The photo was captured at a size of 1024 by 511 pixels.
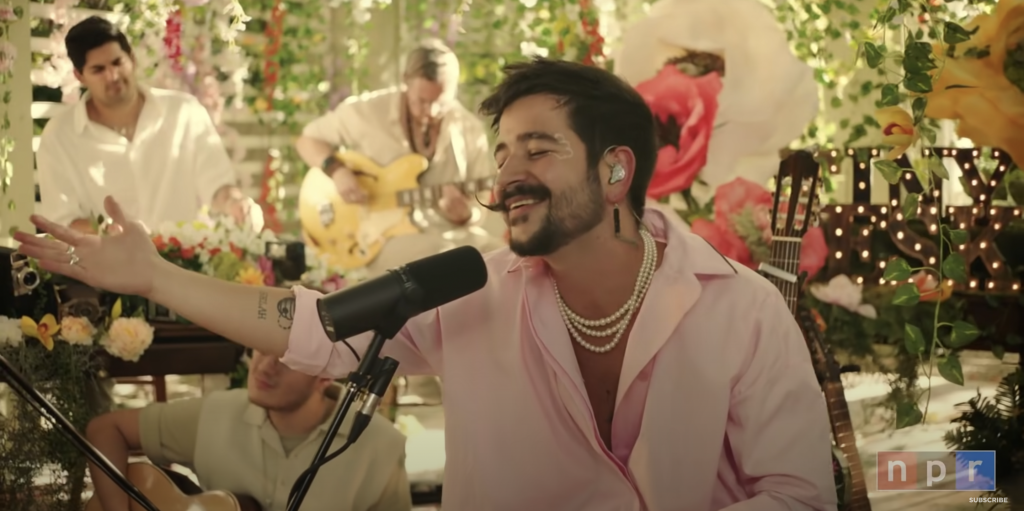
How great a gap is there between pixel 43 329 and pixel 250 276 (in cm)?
49

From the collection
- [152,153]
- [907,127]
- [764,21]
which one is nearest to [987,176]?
[764,21]

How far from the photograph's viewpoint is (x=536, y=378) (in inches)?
68.6

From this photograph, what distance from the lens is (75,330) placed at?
2580 mm

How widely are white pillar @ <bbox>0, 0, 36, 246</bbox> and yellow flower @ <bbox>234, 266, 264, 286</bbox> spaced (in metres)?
0.76

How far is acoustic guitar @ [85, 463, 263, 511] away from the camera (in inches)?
93.7

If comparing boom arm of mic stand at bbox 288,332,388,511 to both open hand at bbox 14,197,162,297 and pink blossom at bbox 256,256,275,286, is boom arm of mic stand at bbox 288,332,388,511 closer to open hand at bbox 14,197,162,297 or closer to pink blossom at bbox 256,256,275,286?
open hand at bbox 14,197,162,297

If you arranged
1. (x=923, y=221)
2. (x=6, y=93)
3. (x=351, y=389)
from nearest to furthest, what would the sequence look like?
(x=351, y=389) < (x=923, y=221) < (x=6, y=93)

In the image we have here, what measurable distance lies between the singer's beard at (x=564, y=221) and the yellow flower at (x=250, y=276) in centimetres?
123

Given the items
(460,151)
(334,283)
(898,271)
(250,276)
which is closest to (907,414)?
(898,271)

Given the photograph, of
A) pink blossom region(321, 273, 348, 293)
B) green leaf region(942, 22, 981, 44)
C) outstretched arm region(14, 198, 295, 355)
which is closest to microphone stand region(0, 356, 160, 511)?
outstretched arm region(14, 198, 295, 355)

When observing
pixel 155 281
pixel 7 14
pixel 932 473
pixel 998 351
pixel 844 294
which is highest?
pixel 7 14

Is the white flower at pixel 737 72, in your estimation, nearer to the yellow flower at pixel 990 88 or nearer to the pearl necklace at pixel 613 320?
the pearl necklace at pixel 613 320

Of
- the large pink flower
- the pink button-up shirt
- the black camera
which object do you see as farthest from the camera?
the black camera

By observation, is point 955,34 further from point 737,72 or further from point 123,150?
point 123,150
